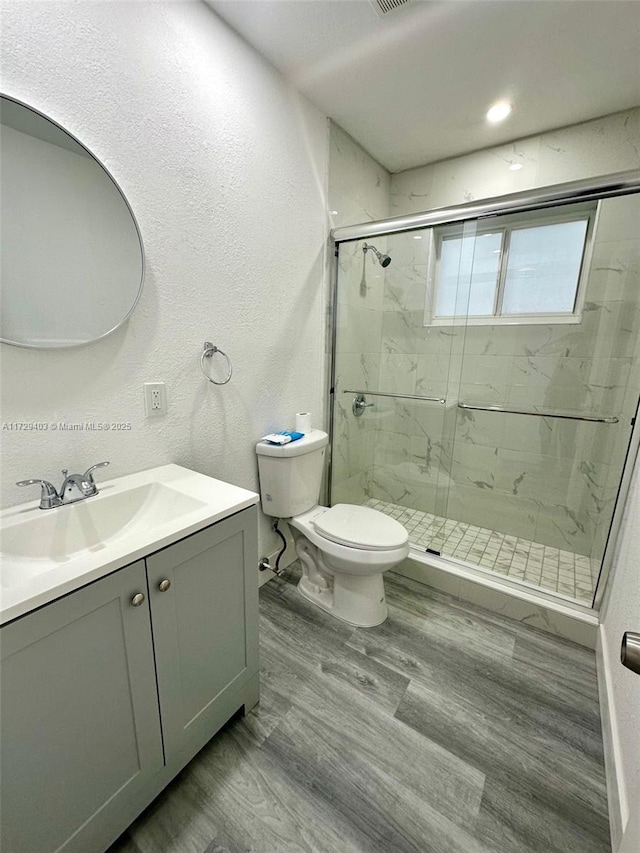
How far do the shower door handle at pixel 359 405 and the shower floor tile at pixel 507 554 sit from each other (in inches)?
30.1

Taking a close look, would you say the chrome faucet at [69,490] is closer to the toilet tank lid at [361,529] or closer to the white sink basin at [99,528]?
the white sink basin at [99,528]

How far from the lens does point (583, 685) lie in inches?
54.2

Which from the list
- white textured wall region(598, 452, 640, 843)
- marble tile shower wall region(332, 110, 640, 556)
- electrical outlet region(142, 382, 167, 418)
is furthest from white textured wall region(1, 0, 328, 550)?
white textured wall region(598, 452, 640, 843)

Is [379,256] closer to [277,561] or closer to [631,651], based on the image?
[277,561]

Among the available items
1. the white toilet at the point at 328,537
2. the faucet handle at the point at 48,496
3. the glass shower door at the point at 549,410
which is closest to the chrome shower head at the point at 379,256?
the glass shower door at the point at 549,410

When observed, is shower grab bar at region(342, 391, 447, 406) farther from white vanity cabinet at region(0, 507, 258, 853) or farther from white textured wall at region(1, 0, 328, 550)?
white vanity cabinet at region(0, 507, 258, 853)

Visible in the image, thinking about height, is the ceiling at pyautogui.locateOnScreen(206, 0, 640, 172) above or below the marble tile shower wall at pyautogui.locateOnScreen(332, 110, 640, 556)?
above

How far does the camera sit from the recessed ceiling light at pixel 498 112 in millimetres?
1745

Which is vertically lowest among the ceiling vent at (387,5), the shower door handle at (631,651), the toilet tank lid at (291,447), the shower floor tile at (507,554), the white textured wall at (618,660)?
the shower floor tile at (507,554)

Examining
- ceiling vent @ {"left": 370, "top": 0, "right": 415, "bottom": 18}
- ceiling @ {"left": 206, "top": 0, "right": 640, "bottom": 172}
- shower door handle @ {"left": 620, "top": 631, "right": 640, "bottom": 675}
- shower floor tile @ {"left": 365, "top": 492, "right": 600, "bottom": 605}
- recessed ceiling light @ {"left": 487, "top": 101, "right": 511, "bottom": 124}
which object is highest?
recessed ceiling light @ {"left": 487, "top": 101, "right": 511, "bottom": 124}

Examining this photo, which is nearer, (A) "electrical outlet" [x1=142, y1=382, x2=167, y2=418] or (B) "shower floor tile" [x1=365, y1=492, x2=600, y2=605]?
(A) "electrical outlet" [x1=142, y1=382, x2=167, y2=418]

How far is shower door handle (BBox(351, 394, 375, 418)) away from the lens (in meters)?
2.43

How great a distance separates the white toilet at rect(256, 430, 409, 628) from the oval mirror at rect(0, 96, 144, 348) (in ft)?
2.83

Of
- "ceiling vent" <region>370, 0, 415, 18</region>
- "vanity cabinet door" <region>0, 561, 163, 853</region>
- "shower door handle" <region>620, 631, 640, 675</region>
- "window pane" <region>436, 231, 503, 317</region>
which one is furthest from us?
"window pane" <region>436, 231, 503, 317</region>
